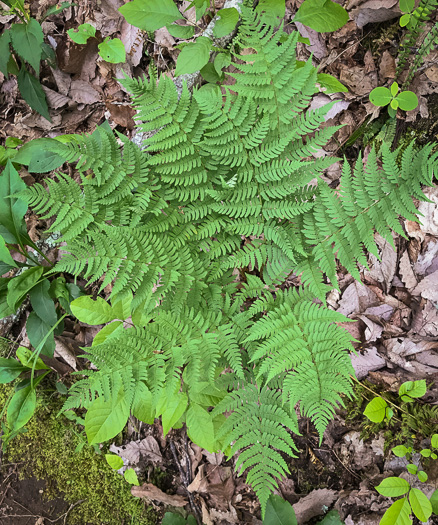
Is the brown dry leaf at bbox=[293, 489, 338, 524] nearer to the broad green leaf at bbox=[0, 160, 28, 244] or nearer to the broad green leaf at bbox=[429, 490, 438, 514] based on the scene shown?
the broad green leaf at bbox=[429, 490, 438, 514]

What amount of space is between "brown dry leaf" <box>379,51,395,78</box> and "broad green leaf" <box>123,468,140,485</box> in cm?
360

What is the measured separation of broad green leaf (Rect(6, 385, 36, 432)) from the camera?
2.82 m

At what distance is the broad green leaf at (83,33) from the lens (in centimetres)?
320

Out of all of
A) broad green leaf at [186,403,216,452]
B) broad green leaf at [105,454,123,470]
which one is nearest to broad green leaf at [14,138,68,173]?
broad green leaf at [186,403,216,452]

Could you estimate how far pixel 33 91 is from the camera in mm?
3297

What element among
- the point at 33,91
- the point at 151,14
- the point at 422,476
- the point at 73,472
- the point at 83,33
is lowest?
the point at 73,472

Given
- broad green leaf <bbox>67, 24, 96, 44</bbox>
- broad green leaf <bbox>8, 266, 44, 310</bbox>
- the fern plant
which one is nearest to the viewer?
the fern plant

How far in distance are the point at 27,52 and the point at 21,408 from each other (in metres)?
2.79

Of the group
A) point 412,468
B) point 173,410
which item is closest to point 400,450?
point 412,468

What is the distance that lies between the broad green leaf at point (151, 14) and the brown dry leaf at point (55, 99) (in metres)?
1.28

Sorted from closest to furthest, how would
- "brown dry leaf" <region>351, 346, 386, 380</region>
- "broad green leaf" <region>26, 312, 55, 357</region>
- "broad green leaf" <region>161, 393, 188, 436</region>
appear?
"broad green leaf" <region>161, 393, 188, 436</region> < "brown dry leaf" <region>351, 346, 386, 380</region> < "broad green leaf" <region>26, 312, 55, 357</region>

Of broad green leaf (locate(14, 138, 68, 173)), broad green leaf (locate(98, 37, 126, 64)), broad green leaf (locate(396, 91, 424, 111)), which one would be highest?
broad green leaf (locate(98, 37, 126, 64))

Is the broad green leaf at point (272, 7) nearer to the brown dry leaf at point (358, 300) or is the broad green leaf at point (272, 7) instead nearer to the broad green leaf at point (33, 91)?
the brown dry leaf at point (358, 300)

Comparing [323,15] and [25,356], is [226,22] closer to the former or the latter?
[323,15]
